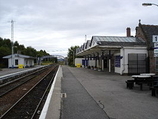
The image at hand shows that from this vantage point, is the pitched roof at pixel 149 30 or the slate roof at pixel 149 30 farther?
the pitched roof at pixel 149 30

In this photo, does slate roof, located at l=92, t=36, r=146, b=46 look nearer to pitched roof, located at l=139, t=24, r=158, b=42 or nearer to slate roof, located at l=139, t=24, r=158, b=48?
slate roof, located at l=139, t=24, r=158, b=48

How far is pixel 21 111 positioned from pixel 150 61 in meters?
16.4

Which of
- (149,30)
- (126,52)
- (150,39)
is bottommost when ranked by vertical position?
(126,52)

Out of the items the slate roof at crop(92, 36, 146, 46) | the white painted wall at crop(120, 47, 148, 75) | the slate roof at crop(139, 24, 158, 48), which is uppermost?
the slate roof at crop(139, 24, 158, 48)

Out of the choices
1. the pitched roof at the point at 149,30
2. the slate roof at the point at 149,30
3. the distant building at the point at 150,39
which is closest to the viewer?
the distant building at the point at 150,39

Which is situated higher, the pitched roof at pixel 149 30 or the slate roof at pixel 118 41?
the pitched roof at pixel 149 30

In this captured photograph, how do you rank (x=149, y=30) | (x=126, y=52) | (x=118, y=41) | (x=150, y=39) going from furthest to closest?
(x=118, y=41), (x=149, y=30), (x=150, y=39), (x=126, y=52)

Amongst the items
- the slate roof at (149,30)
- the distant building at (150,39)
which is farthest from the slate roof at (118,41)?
the slate roof at (149,30)

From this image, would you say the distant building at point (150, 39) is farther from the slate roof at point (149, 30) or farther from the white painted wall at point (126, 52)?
the white painted wall at point (126, 52)

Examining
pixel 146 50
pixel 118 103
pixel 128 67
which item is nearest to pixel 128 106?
pixel 118 103

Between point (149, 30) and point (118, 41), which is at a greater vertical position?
point (149, 30)

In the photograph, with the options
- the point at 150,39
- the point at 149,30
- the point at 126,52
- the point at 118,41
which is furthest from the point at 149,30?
the point at 126,52

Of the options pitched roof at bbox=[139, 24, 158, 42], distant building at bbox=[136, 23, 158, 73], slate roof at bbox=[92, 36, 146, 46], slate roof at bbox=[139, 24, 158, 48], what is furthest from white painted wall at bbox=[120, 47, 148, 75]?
pitched roof at bbox=[139, 24, 158, 42]

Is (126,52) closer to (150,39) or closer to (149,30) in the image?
(150,39)
